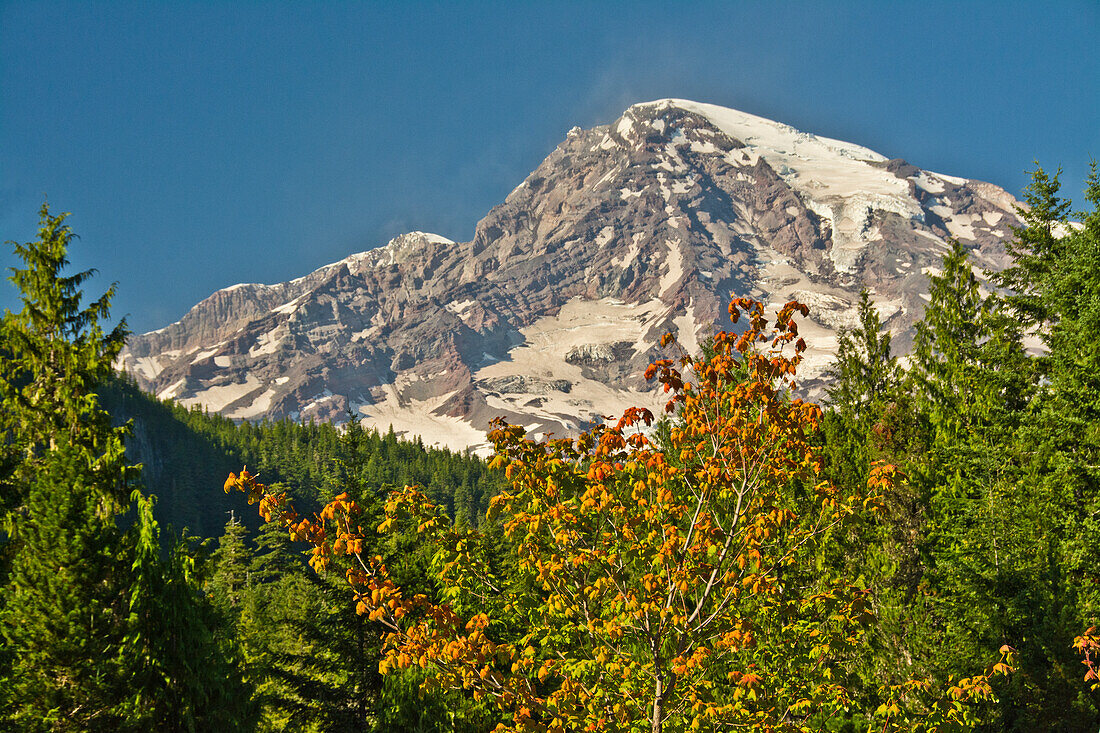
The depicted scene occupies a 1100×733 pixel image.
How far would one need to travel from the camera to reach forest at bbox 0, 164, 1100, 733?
7188 millimetres

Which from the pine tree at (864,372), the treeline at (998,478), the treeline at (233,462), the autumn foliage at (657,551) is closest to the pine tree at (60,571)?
the autumn foliage at (657,551)

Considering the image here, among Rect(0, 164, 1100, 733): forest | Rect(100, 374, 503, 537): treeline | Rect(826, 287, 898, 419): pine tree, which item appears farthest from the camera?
Rect(100, 374, 503, 537): treeline

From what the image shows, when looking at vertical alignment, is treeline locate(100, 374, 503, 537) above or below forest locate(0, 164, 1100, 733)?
above

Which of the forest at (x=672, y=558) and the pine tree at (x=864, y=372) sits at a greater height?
the pine tree at (x=864, y=372)

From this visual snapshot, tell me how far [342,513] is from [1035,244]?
21.3 metres

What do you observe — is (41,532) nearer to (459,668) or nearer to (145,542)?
(145,542)

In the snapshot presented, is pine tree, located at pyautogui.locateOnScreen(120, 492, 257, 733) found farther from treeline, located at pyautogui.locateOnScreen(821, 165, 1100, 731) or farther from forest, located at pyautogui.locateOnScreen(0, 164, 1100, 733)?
treeline, located at pyautogui.locateOnScreen(821, 165, 1100, 731)

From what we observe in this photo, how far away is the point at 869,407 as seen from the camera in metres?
22.1

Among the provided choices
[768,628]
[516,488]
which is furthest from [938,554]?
[516,488]

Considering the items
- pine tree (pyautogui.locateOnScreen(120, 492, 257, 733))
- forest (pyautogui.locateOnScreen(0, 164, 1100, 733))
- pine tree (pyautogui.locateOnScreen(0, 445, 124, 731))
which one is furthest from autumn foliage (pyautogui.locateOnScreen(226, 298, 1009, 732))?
pine tree (pyautogui.locateOnScreen(0, 445, 124, 731))

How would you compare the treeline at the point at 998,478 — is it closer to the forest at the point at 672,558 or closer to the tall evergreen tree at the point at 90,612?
the forest at the point at 672,558

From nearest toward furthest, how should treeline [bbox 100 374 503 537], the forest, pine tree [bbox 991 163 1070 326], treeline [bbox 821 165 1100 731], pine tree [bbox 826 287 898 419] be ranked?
the forest, treeline [bbox 821 165 1100 731], pine tree [bbox 991 163 1070 326], pine tree [bbox 826 287 898 419], treeline [bbox 100 374 503 537]

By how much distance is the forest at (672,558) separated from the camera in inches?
283

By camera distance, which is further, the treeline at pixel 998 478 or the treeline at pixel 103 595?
the treeline at pixel 998 478
